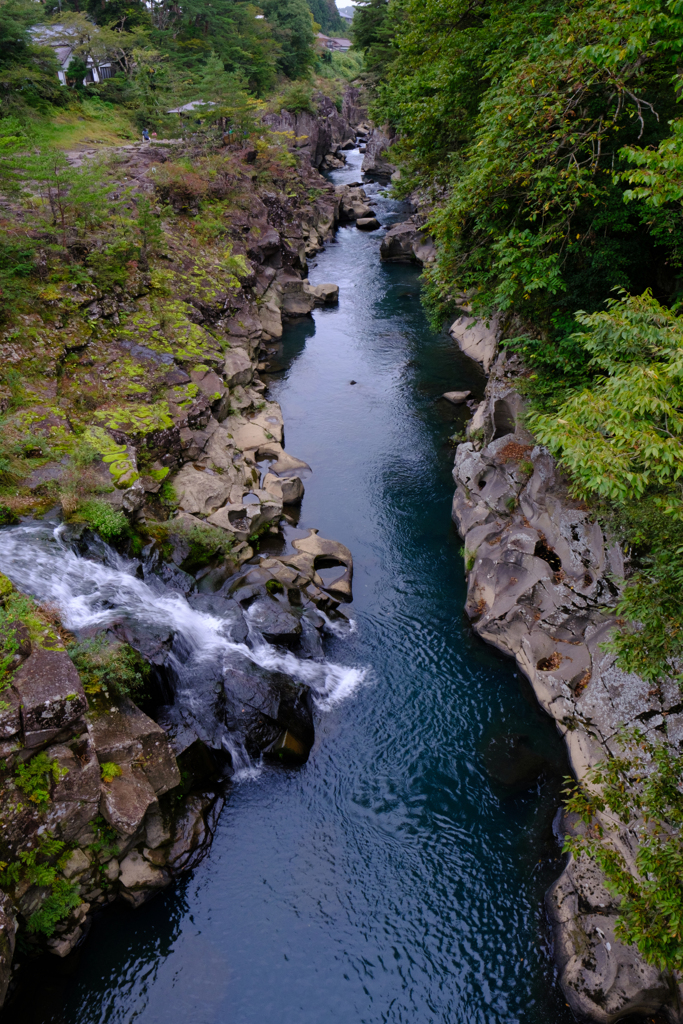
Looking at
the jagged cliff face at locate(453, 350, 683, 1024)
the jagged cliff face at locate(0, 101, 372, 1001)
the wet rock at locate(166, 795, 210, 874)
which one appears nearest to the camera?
the jagged cliff face at locate(453, 350, 683, 1024)

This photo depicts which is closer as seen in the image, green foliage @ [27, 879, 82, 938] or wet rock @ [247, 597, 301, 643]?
green foliage @ [27, 879, 82, 938]

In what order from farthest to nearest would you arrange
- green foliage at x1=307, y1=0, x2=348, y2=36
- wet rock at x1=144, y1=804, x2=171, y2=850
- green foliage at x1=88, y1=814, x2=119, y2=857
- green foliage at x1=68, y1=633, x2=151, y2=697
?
green foliage at x1=307, y1=0, x2=348, y2=36
green foliage at x1=68, y1=633, x2=151, y2=697
wet rock at x1=144, y1=804, x2=171, y2=850
green foliage at x1=88, y1=814, x2=119, y2=857

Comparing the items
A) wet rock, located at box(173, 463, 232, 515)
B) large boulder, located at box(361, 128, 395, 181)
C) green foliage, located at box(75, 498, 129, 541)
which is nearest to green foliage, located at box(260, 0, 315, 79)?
large boulder, located at box(361, 128, 395, 181)

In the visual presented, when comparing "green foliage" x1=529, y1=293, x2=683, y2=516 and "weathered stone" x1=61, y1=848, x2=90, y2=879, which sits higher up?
"green foliage" x1=529, y1=293, x2=683, y2=516

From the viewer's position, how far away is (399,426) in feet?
79.8

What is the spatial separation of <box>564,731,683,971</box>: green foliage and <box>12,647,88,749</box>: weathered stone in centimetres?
853

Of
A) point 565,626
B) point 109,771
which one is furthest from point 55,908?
point 565,626

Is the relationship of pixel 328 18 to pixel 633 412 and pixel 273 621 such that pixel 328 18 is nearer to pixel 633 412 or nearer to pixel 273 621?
pixel 273 621

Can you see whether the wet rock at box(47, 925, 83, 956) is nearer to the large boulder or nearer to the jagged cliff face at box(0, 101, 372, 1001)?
the jagged cliff face at box(0, 101, 372, 1001)

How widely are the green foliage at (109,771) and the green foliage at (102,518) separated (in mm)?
5757

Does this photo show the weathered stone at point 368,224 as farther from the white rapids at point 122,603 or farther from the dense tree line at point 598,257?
the white rapids at point 122,603

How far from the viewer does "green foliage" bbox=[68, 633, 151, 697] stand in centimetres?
1089

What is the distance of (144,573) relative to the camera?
14.4m

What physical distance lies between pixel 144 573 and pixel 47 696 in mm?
4981
